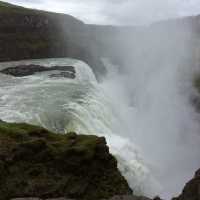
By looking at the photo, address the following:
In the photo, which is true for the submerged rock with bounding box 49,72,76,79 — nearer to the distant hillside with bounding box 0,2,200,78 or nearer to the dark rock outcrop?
the dark rock outcrop

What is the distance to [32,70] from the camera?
50.9 meters

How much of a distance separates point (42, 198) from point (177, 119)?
47.1 meters

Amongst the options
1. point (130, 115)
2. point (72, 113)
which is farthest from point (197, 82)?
point (72, 113)

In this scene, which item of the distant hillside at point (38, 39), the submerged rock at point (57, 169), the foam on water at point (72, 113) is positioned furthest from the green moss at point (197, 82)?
the submerged rock at point (57, 169)

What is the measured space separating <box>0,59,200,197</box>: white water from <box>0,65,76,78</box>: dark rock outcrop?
126 centimetres

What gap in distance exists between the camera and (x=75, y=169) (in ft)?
52.5

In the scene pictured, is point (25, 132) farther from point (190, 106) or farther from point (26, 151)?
point (190, 106)

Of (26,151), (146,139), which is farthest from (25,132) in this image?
(146,139)

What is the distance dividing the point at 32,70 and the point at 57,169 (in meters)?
36.6

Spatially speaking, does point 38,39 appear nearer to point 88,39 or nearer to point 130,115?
point 88,39

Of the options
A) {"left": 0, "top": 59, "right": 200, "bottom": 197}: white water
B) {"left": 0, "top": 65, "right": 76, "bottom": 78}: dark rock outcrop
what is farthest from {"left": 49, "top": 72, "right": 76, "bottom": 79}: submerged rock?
{"left": 0, "top": 59, "right": 200, "bottom": 197}: white water

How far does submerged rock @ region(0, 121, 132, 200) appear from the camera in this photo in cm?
1458

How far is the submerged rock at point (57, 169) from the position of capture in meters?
14.6

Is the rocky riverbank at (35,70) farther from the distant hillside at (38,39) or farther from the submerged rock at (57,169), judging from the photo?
the submerged rock at (57,169)
